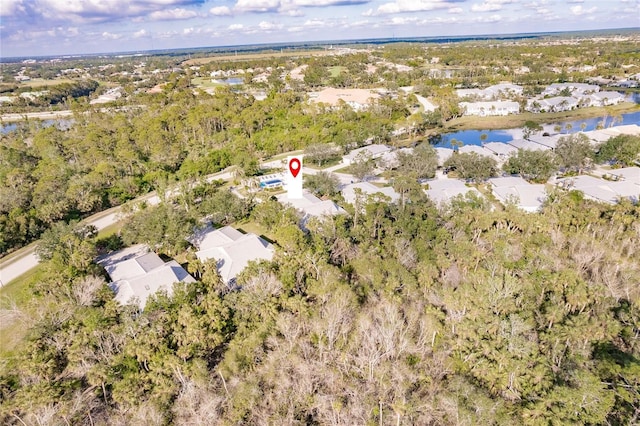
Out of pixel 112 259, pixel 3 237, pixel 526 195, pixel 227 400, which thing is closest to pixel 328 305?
pixel 227 400

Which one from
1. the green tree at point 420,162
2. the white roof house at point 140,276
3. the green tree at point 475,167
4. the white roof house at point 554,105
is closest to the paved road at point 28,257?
the white roof house at point 140,276

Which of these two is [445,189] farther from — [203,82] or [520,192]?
[203,82]


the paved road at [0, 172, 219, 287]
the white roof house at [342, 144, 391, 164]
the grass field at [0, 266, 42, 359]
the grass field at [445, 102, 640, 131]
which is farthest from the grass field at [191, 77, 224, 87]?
the grass field at [0, 266, 42, 359]

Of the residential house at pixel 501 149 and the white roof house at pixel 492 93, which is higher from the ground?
the white roof house at pixel 492 93

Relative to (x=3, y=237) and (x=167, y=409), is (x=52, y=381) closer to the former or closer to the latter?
(x=167, y=409)

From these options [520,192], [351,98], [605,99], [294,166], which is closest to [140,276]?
[294,166]

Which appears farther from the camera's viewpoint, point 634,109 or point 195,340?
point 634,109

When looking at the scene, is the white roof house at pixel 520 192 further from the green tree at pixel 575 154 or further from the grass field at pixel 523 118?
the grass field at pixel 523 118
